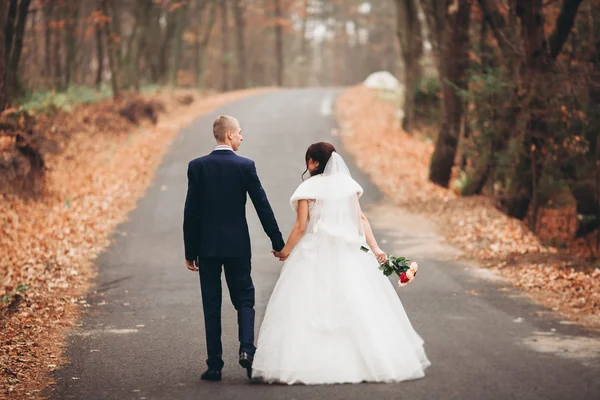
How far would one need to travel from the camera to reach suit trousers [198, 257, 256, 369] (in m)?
7.02

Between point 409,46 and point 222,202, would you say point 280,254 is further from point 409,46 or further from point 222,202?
point 409,46

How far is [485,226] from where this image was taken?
15867 millimetres

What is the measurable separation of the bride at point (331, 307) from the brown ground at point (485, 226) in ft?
11.4

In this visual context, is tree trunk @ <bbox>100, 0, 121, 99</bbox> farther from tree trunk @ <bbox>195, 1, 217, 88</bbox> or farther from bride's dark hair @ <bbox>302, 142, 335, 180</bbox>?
bride's dark hair @ <bbox>302, 142, 335, 180</bbox>

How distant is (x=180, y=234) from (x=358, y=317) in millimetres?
9185

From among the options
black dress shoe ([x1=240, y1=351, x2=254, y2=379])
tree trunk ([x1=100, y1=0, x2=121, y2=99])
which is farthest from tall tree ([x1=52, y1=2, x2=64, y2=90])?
black dress shoe ([x1=240, y1=351, x2=254, y2=379])

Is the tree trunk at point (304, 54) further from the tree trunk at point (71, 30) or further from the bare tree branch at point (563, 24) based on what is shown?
the bare tree branch at point (563, 24)

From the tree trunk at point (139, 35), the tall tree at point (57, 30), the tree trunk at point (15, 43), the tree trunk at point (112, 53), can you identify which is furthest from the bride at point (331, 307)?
the tree trunk at point (139, 35)

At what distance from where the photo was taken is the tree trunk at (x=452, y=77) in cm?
1988

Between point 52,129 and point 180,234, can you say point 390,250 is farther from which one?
point 52,129

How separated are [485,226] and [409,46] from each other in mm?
12627

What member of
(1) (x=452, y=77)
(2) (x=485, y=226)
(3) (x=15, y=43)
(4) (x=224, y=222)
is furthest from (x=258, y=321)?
(3) (x=15, y=43)

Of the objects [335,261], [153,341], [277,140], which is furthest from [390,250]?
[277,140]

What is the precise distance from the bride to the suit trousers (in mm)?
158
